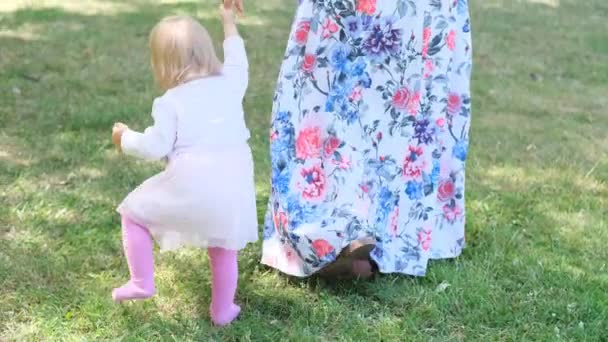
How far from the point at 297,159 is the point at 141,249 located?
78 cm

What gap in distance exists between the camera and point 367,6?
3.38 meters

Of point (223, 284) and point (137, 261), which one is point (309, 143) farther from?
point (137, 261)

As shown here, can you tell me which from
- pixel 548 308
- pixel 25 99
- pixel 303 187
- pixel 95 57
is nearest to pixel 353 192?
pixel 303 187

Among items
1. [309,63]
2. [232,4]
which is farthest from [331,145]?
[232,4]

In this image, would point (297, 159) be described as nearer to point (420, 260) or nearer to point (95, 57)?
point (420, 260)

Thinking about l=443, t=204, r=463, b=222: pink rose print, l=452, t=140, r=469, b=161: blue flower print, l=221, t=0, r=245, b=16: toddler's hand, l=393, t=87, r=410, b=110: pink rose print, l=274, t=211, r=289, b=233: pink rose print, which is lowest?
l=443, t=204, r=463, b=222: pink rose print

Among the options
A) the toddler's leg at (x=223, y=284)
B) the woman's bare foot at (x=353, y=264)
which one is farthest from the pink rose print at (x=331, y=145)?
the toddler's leg at (x=223, y=284)

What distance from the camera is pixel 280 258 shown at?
139 inches

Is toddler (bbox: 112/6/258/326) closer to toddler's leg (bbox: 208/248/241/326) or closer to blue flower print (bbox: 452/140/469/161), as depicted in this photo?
toddler's leg (bbox: 208/248/241/326)

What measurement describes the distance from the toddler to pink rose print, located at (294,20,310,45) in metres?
0.52

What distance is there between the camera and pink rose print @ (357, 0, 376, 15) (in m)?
3.38

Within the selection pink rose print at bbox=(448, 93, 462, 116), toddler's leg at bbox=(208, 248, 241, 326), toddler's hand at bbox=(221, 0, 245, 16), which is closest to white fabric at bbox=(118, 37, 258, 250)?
toddler's leg at bbox=(208, 248, 241, 326)

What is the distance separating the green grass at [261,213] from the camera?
10.5 ft

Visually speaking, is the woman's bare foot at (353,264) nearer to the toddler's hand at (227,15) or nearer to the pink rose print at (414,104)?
the pink rose print at (414,104)
